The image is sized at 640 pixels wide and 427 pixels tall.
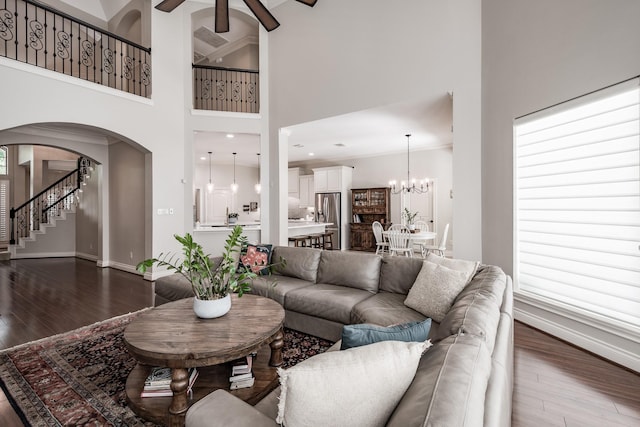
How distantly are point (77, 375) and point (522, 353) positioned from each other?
3669mm

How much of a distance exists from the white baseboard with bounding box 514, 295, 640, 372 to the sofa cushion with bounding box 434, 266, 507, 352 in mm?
1366

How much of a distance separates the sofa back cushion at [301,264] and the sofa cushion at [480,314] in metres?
1.81

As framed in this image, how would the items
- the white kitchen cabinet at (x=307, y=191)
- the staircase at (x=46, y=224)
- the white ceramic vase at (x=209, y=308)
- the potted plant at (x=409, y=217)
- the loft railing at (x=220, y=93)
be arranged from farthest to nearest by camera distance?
1. the white kitchen cabinet at (x=307, y=191)
2. the staircase at (x=46, y=224)
3. the loft railing at (x=220, y=93)
4. the potted plant at (x=409, y=217)
5. the white ceramic vase at (x=209, y=308)

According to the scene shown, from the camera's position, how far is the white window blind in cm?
240

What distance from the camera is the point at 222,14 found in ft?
12.8

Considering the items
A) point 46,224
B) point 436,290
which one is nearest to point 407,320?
point 436,290

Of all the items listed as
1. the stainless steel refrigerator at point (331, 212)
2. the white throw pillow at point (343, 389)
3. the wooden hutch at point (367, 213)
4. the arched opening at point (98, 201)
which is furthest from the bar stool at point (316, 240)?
the white throw pillow at point (343, 389)

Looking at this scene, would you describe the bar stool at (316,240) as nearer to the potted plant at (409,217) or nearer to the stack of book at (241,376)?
the potted plant at (409,217)

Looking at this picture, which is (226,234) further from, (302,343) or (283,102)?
(302,343)

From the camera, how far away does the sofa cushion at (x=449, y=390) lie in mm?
720

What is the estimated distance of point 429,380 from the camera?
89cm

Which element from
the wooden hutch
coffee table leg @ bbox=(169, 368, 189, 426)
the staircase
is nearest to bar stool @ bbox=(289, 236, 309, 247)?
the wooden hutch

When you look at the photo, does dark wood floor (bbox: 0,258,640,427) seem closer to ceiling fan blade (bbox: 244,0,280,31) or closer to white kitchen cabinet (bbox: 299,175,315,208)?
ceiling fan blade (bbox: 244,0,280,31)

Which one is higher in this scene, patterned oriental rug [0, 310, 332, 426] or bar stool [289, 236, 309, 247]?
bar stool [289, 236, 309, 247]
